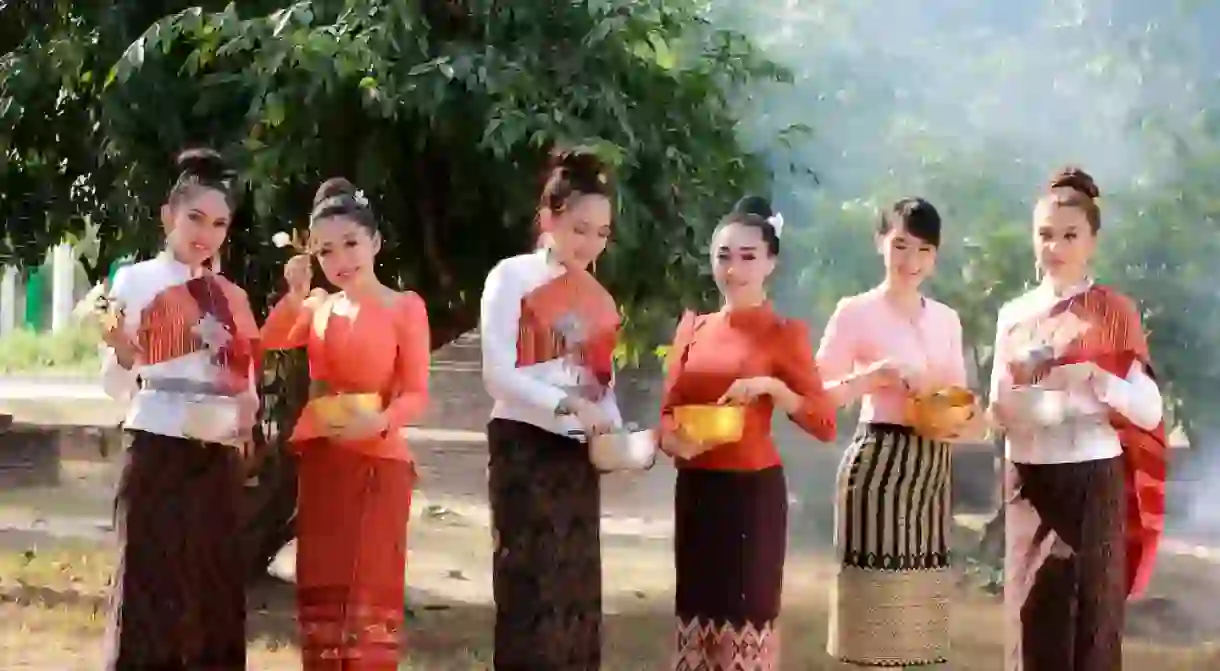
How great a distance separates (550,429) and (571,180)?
545 mm

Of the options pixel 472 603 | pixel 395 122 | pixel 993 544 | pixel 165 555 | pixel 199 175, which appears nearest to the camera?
pixel 165 555

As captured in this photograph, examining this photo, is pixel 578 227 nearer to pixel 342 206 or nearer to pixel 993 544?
pixel 342 206

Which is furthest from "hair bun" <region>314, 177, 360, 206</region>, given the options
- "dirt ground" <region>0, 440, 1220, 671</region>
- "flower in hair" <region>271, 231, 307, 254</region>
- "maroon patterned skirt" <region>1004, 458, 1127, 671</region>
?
"dirt ground" <region>0, 440, 1220, 671</region>

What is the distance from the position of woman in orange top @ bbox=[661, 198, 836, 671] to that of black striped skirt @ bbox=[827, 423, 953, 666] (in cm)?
23

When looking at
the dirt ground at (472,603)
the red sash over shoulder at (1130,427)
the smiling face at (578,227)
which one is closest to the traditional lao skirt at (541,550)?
the smiling face at (578,227)

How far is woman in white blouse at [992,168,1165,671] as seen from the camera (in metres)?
2.88

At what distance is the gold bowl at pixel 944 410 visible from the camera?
2.97 m

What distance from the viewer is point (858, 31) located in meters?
6.02

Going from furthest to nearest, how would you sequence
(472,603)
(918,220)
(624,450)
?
(472,603) → (918,220) → (624,450)

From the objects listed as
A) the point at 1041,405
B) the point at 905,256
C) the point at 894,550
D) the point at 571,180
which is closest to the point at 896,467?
the point at 894,550

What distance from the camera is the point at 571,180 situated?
287 centimetres

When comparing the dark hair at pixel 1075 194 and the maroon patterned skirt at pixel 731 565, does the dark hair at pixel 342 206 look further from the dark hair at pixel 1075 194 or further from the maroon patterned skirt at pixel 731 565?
the dark hair at pixel 1075 194

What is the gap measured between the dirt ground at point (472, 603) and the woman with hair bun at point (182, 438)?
5.32ft

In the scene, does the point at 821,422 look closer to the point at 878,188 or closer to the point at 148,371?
the point at 148,371
